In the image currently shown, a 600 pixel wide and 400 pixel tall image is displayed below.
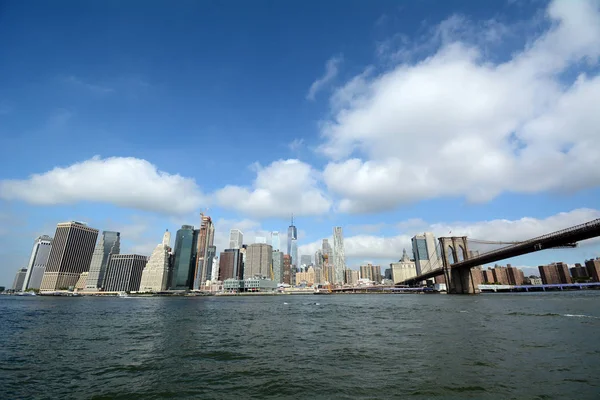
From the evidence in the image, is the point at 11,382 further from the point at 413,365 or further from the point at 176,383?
the point at 413,365

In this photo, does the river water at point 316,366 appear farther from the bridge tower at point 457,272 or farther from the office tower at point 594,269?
the office tower at point 594,269

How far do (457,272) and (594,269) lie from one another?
132 metres

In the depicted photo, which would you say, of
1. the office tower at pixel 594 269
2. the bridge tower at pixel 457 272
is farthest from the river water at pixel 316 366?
the office tower at pixel 594 269

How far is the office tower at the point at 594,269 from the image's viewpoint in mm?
182625

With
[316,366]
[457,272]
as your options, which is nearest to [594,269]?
[457,272]

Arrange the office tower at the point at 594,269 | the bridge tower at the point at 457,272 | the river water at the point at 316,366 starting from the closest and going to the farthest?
the river water at the point at 316,366 < the bridge tower at the point at 457,272 < the office tower at the point at 594,269

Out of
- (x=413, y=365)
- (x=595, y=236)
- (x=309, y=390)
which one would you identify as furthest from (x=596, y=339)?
(x=595, y=236)

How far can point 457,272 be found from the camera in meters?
127

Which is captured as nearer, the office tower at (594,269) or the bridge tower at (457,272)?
the bridge tower at (457,272)

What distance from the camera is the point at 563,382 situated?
39.5 ft

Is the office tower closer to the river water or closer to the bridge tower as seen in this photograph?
the bridge tower

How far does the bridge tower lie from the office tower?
116 metres

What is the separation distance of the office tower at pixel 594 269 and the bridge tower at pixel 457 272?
116076mm

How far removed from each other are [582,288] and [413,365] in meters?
244
